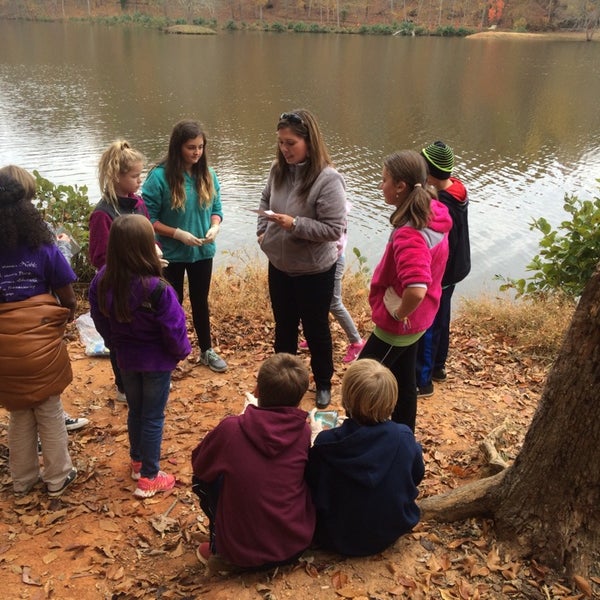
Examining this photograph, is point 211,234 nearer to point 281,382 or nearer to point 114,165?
point 114,165

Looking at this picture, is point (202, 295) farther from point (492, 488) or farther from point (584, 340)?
point (584, 340)

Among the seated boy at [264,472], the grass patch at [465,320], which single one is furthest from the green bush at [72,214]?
the seated boy at [264,472]

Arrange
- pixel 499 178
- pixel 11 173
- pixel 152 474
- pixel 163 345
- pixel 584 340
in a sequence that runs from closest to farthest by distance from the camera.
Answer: pixel 584 340
pixel 11 173
pixel 163 345
pixel 152 474
pixel 499 178

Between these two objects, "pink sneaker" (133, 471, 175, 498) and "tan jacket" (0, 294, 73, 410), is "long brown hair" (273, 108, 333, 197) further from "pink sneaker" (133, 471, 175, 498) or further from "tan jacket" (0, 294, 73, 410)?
"pink sneaker" (133, 471, 175, 498)

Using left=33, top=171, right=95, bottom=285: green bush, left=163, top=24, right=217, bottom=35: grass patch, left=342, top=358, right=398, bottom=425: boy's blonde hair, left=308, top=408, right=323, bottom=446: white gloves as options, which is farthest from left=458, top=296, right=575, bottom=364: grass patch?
left=163, top=24, right=217, bottom=35: grass patch

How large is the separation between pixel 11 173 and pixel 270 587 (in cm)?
225

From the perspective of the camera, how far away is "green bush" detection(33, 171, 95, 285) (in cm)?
566

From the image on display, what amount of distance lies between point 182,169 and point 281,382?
2119mm

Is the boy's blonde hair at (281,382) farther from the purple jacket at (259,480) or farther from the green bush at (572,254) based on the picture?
the green bush at (572,254)

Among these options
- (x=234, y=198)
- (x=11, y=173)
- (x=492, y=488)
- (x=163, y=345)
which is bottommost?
(x=234, y=198)

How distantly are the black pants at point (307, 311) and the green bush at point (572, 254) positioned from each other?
2.98 m

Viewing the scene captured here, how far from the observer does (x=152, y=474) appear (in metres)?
3.21

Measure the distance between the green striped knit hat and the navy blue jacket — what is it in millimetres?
1840

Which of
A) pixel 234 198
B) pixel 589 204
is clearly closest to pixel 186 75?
pixel 234 198
